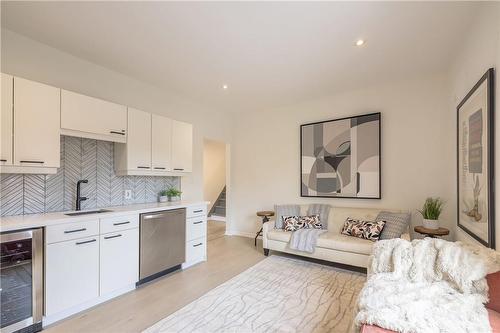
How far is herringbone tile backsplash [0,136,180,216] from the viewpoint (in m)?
2.27

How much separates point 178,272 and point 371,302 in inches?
97.8

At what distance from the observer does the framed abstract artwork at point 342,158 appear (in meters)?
3.69

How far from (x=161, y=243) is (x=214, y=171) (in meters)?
4.35

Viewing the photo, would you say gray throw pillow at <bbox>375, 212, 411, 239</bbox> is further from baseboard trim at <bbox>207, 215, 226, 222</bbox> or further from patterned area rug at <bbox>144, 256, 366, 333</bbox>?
baseboard trim at <bbox>207, 215, 226, 222</bbox>

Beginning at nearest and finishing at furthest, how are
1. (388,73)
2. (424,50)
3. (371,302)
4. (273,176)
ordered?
(371,302), (424,50), (388,73), (273,176)

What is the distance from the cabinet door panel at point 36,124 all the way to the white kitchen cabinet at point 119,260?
93cm

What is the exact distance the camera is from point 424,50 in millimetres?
2631

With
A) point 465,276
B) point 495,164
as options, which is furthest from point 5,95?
point 495,164

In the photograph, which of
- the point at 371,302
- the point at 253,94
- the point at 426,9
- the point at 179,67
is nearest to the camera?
the point at 371,302

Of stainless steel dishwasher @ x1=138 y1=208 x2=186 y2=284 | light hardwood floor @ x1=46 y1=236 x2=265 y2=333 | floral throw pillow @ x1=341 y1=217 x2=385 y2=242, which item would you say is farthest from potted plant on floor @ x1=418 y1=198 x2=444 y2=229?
stainless steel dishwasher @ x1=138 y1=208 x2=186 y2=284

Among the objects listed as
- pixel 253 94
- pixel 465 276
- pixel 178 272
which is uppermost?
pixel 253 94

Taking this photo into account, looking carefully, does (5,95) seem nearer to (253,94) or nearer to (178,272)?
(178,272)

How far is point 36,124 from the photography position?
2.17m

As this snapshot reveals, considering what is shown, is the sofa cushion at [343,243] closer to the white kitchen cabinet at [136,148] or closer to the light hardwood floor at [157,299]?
the light hardwood floor at [157,299]
